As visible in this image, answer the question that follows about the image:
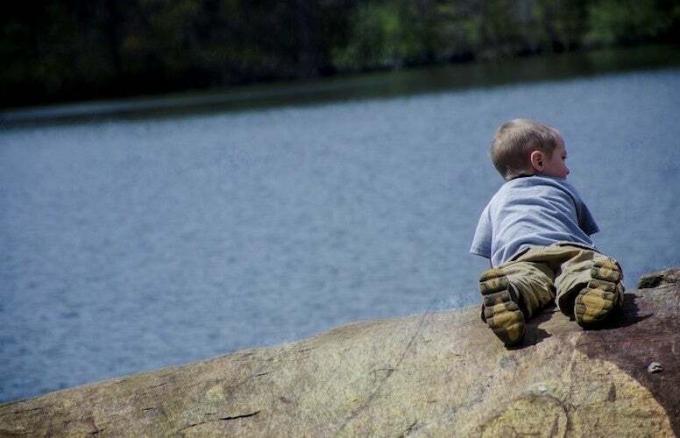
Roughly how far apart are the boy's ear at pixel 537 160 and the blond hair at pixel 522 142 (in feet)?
0.05

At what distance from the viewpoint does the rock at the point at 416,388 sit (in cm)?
278

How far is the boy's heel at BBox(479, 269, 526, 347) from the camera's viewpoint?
116 inches

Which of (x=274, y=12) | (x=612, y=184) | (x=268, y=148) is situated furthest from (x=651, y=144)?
(x=274, y=12)

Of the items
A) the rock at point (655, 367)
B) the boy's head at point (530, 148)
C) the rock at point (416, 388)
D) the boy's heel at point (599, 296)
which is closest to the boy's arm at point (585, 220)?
the boy's head at point (530, 148)

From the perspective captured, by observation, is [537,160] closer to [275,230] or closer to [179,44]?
[275,230]

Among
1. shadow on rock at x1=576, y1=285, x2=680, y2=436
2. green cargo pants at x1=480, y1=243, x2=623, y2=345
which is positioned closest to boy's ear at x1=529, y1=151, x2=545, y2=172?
green cargo pants at x1=480, y1=243, x2=623, y2=345

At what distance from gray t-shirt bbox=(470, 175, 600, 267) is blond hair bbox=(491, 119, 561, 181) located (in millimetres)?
68

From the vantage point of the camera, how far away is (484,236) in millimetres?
3750

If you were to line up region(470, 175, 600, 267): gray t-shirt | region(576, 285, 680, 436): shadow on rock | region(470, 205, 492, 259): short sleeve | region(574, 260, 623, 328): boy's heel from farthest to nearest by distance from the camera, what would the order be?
region(470, 205, 492, 259): short sleeve < region(470, 175, 600, 267): gray t-shirt < region(574, 260, 623, 328): boy's heel < region(576, 285, 680, 436): shadow on rock

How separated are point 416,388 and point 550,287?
0.61 meters

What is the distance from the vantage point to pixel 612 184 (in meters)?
9.27

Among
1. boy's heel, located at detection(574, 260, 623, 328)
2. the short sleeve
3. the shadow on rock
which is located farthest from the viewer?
the short sleeve

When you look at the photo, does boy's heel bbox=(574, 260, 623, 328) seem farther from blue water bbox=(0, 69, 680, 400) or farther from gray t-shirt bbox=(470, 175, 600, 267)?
blue water bbox=(0, 69, 680, 400)

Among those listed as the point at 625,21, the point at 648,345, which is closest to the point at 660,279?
the point at 648,345
